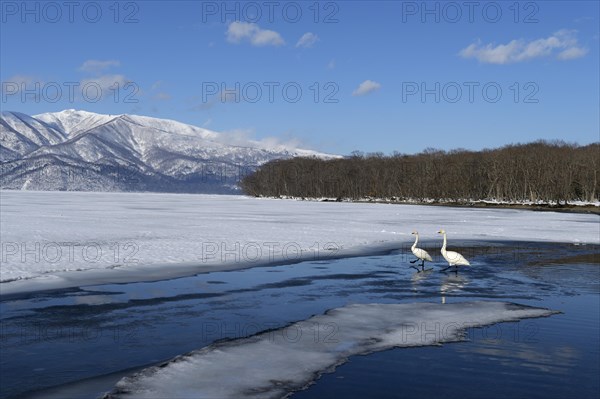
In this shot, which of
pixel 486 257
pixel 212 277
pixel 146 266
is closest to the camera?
pixel 212 277

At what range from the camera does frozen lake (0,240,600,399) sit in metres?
8.67

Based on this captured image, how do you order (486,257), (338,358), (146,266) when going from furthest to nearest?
(486,257), (146,266), (338,358)

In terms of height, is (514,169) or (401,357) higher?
(514,169)

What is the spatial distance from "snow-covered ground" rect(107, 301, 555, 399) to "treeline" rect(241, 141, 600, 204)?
10426 centimetres

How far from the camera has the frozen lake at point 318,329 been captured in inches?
341

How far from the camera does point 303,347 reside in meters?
10.7

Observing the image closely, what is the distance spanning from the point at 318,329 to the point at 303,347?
1.43 m

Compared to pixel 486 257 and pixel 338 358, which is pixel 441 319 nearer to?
pixel 338 358

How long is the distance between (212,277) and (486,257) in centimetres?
A: 1334

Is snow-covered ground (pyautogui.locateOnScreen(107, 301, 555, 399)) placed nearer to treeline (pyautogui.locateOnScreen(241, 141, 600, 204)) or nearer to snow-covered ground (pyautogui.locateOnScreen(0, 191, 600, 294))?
snow-covered ground (pyautogui.locateOnScreen(0, 191, 600, 294))

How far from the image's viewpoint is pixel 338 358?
10148 millimetres

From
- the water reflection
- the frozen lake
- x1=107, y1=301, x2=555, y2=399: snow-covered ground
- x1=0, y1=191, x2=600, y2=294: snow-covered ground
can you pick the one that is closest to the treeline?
x1=0, y1=191, x2=600, y2=294: snow-covered ground

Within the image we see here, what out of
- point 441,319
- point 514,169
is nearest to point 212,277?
point 441,319

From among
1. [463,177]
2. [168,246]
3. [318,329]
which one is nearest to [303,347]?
[318,329]
